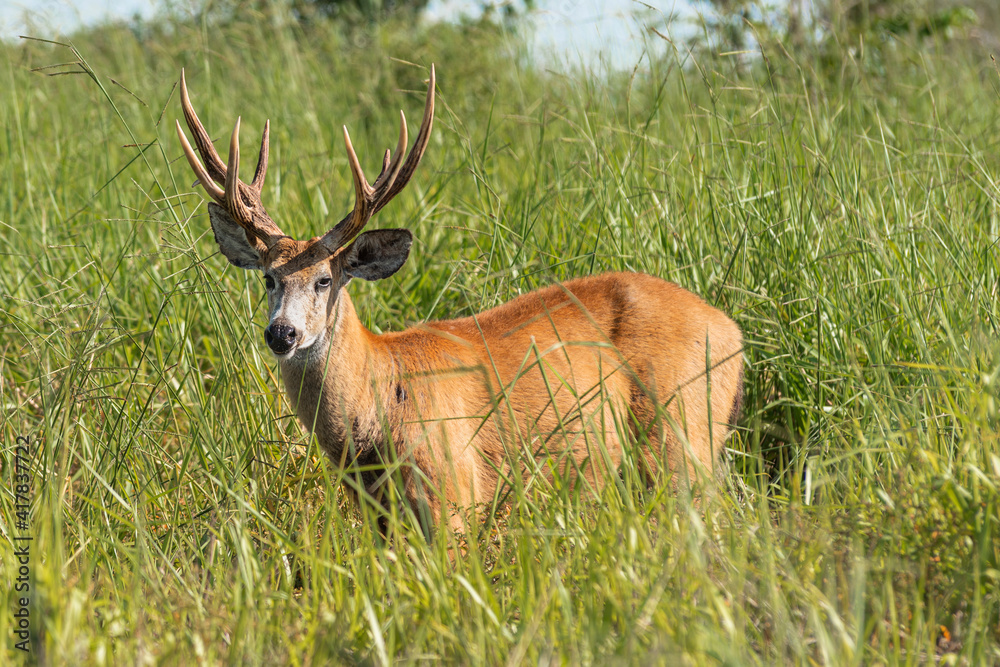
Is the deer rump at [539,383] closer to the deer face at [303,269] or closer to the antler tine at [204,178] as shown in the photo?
the deer face at [303,269]

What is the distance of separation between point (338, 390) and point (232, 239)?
816 mm

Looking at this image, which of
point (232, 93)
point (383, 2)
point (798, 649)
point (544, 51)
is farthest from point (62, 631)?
point (383, 2)

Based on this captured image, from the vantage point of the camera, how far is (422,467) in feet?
9.90

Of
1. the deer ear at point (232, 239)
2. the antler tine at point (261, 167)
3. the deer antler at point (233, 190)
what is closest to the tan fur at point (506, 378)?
the deer antler at point (233, 190)

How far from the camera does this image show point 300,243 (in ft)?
10.6

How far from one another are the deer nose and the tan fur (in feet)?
0.32

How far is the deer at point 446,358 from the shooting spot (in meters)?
3.06

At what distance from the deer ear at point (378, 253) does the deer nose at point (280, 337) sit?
0.48 metres

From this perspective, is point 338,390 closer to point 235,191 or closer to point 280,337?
point 280,337

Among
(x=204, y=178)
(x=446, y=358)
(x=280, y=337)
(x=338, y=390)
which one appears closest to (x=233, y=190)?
(x=204, y=178)

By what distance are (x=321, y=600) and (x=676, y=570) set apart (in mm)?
984

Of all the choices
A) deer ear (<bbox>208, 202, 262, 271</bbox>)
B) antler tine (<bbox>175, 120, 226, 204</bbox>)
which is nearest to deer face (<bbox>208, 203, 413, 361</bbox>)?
deer ear (<bbox>208, 202, 262, 271</bbox>)

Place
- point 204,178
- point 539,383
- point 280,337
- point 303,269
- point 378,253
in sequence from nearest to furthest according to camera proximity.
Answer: point 280,337
point 303,269
point 204,178
point 378,253
point 539,383

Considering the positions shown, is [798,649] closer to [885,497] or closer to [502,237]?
[885,497]
